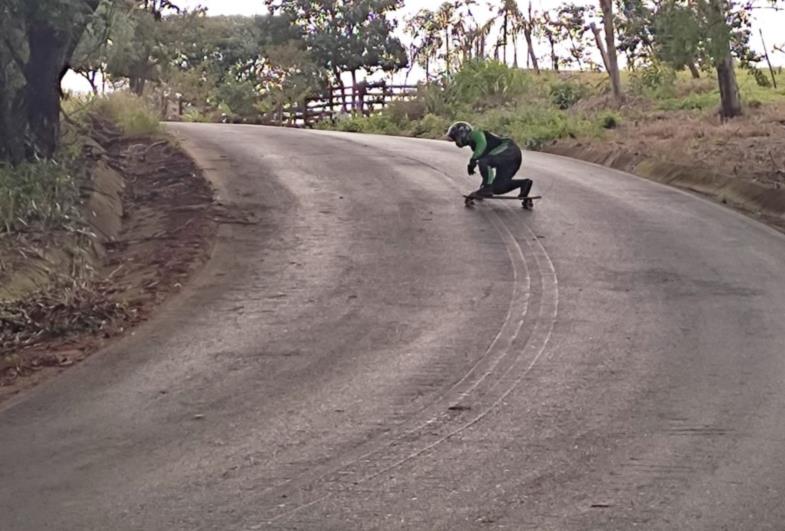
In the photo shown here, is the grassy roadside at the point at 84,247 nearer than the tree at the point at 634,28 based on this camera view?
Yes

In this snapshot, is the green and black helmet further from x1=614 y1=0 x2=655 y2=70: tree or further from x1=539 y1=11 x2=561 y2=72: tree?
x1=539 y1=11 x2=561 y2=72: tree

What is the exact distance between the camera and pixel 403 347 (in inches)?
361

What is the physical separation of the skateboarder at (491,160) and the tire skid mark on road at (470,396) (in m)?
4.11

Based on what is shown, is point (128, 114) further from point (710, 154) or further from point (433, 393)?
point (433, 393)

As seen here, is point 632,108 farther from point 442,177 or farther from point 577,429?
point 577,429

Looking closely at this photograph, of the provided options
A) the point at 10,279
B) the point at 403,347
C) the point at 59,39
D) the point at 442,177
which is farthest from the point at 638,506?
the point at 442,177

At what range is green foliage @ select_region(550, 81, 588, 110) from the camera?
37503 mm

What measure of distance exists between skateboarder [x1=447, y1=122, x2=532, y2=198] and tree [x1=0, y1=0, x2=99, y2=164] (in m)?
5.48

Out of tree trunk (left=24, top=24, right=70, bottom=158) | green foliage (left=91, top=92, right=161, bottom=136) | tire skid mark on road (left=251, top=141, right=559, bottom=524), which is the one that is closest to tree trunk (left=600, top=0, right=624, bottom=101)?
green foliage (left=91, top=92, right=161, bottom=136)

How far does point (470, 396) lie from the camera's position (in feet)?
25.8

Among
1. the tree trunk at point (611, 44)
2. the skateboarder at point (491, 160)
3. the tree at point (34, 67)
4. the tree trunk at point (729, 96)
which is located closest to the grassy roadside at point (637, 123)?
the tree trunk at point (729, 96)

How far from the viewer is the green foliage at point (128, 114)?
23.1 meters

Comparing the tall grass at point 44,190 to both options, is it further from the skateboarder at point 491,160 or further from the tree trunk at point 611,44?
the tree trunk at point 611,44

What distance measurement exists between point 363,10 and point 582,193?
138 ft
